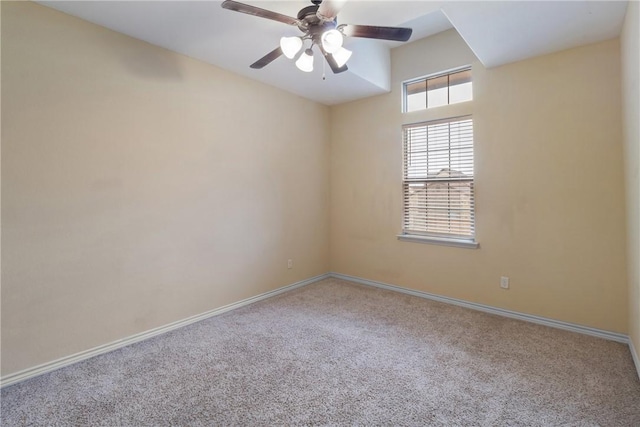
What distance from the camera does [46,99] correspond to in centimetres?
218

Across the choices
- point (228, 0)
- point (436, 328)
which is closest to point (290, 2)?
point (228, 0)

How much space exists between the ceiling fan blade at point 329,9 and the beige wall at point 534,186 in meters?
2.11

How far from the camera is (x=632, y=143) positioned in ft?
7.06

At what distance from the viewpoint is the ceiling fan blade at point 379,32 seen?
A: 6.39 ft

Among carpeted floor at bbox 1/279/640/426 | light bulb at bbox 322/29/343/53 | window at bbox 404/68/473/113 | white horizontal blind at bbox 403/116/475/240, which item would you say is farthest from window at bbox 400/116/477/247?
light bulb at bbox 322/29/343/53

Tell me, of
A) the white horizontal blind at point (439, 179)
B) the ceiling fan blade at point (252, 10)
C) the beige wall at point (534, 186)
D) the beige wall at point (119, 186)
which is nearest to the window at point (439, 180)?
the white horizontal blind at point (439, 179)

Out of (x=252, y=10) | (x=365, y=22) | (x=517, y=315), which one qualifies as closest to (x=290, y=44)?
(x=252, y=10)

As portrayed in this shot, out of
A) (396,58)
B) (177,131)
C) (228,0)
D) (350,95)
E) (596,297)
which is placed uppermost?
(396,58)

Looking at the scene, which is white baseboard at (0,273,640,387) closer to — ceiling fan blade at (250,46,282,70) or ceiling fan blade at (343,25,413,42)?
ceiling fan blade at (250,46,282,70)

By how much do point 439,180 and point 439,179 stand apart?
0.04 feet

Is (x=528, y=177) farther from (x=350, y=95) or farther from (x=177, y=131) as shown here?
(x=177, y=131)

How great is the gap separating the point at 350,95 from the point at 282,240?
2.14m

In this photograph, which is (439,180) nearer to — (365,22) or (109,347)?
(365,22)

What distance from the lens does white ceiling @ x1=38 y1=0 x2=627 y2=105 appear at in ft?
7.22
